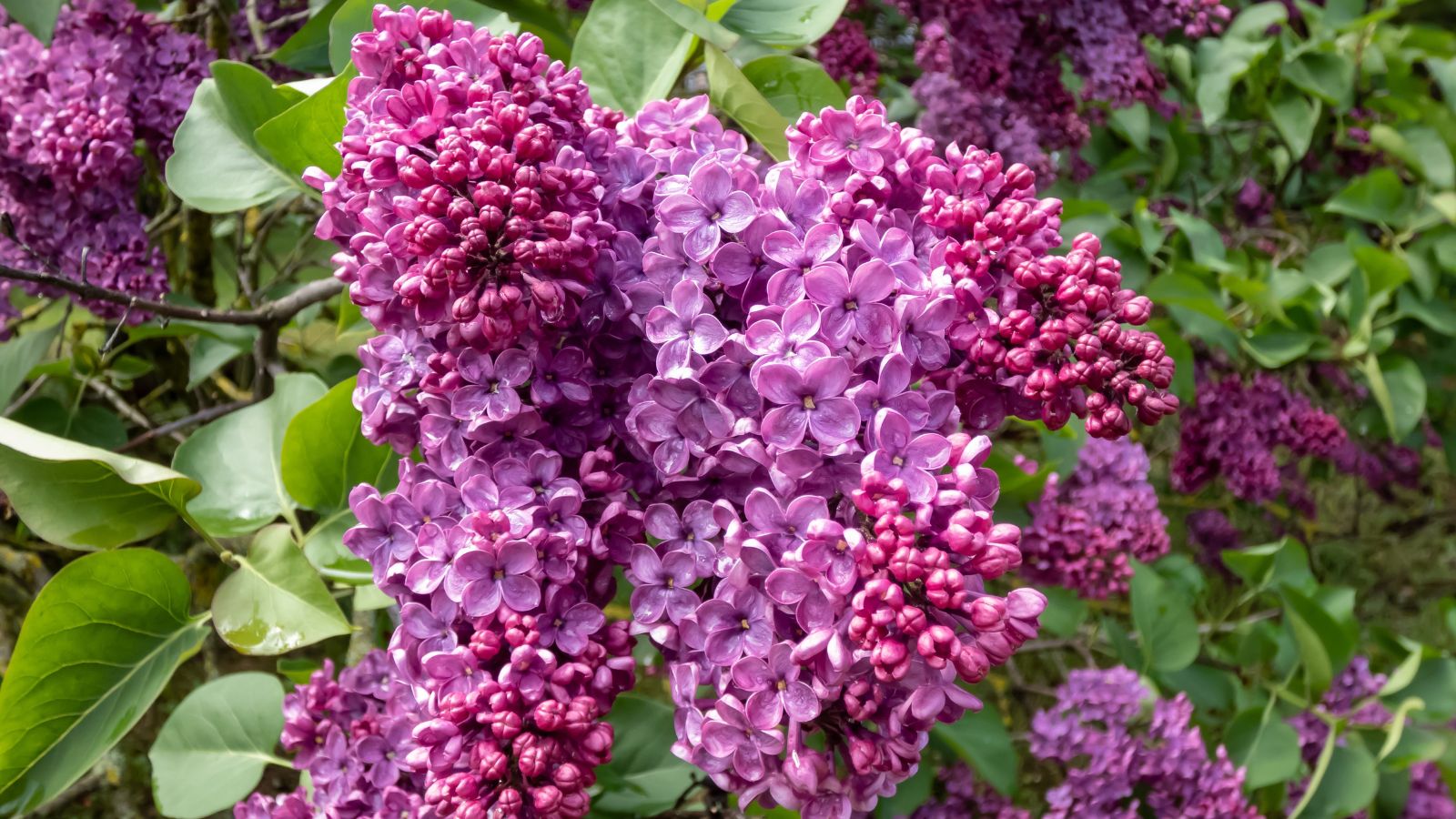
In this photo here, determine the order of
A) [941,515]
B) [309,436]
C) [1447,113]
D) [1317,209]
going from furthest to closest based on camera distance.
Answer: [1317,209] → [1447,113] → [309,436] → [941,515]

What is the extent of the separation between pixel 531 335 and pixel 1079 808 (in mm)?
1087

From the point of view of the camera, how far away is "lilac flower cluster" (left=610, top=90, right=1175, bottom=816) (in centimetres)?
58

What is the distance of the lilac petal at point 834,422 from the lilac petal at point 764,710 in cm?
16

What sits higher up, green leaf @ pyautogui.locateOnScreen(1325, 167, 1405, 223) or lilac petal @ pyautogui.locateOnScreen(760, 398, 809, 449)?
lilac petal @ pyautogui.locateOnScreen(760, 398, 809, 449)

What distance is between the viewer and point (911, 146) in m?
0.71

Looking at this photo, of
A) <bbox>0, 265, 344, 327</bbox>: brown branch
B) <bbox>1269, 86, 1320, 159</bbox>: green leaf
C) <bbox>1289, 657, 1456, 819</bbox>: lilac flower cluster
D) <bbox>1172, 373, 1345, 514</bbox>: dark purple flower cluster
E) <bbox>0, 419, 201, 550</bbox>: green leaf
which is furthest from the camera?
<bbox>1269, 86, 1320, 159</bbox>: green leaf

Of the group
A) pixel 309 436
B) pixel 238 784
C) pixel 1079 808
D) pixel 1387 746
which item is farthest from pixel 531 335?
pixel 1387 746

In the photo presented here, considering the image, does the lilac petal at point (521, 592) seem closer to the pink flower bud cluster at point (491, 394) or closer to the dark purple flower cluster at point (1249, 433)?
the pink flower bud cluster at point (491, 394)

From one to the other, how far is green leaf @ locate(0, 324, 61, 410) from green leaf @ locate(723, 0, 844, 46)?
99 centimetres

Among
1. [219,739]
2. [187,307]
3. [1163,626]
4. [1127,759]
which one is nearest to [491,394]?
[187,307]

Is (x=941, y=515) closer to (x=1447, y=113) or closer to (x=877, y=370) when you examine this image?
(x=877, y=370)

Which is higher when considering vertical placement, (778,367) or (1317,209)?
(778,367)

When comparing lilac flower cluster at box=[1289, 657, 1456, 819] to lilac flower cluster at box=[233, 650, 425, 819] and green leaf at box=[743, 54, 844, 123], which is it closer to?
green leaf at box=[743, 54, 844, 123]

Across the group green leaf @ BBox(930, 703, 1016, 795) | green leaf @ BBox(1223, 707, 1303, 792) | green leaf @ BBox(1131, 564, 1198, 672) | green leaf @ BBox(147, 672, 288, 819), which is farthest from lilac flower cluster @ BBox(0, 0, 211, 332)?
green leaf @ BBox(1223, 707, 1303, 792)
